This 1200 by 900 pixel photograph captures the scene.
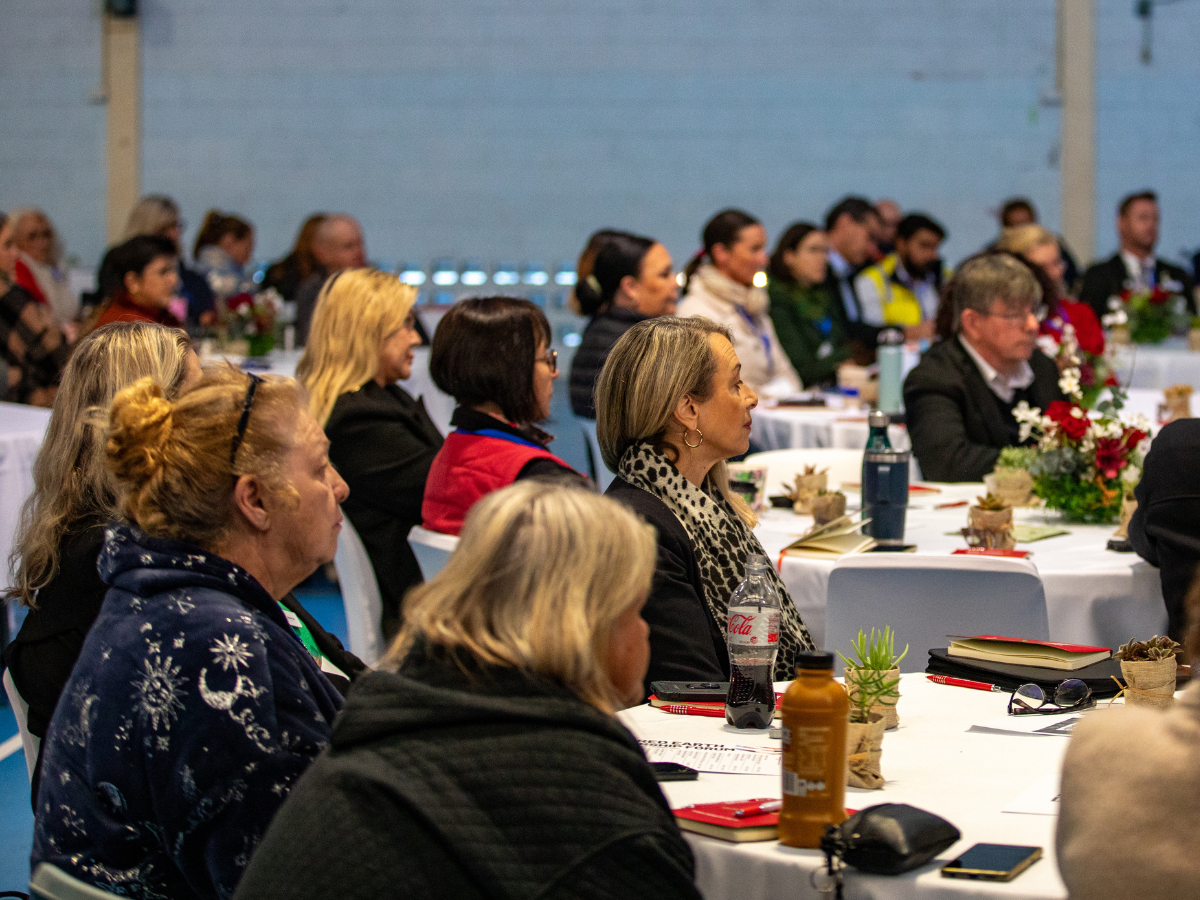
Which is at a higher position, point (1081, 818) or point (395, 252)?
point (395, 252)

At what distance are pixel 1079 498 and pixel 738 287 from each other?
3074 millimetres

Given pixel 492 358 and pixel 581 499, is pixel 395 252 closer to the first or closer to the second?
pixel 492 358

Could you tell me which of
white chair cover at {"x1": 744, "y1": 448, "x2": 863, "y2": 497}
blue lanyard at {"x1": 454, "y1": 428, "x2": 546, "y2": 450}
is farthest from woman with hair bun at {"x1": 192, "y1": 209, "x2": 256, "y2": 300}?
blue lanyard at {"x1": 454, "y1": 428, "x2": 546, "y2": 450}

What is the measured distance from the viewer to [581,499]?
128 centimetres

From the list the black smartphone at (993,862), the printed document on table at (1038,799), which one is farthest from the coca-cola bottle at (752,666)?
the black smartphone at (993,862)

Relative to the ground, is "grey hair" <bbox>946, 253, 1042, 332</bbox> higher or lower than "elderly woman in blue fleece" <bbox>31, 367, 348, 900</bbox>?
higher

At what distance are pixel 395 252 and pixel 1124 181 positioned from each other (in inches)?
229

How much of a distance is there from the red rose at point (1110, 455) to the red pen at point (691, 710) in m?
1.67

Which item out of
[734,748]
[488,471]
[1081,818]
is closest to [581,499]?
[1081,818]

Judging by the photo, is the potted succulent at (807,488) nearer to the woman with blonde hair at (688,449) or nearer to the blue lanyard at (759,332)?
the woman with blonde hair at (688,449)

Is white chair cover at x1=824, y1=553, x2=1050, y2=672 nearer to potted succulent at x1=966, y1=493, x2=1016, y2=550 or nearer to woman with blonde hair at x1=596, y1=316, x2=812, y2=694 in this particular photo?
woman with blonde hair at x1=596, y1=316, x2=812, y2=694

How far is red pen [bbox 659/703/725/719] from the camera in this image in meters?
2.02

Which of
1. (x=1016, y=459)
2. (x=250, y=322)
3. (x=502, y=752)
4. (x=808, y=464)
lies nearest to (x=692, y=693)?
(x=502, y=752)

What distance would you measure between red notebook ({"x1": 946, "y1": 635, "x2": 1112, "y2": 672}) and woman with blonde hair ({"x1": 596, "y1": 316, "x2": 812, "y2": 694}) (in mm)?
321
